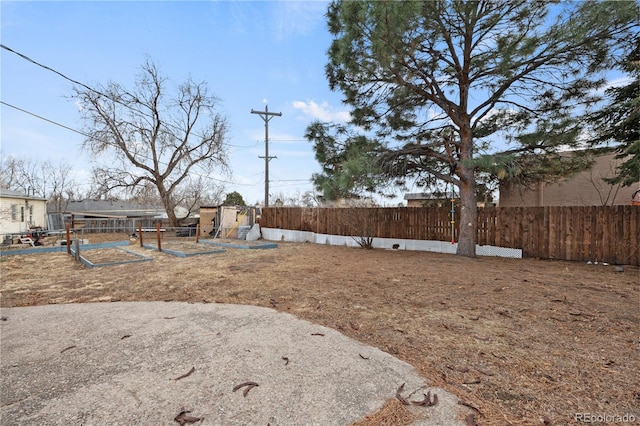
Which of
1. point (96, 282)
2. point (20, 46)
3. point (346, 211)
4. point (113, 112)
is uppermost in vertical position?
point (113, 112)

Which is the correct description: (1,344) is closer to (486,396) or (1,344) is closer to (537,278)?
(486,396)

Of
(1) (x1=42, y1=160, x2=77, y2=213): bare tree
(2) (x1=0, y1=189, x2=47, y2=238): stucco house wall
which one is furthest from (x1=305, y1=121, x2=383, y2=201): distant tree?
(1) (x1=42, y1=160, x2=77, y2=213): bare tree

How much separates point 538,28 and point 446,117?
2.69 metres

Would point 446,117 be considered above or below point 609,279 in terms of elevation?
above

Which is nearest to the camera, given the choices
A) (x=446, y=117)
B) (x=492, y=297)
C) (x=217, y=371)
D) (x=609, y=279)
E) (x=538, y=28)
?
(x=217, y=371)

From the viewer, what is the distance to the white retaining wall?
8.33 metres

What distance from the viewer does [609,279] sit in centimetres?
519

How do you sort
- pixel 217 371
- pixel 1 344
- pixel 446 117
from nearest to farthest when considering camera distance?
pixel 217 371 < pixel 1 344 < pixel 446 117

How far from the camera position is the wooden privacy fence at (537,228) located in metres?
6.62

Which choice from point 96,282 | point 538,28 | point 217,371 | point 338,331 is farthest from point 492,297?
point 96,282

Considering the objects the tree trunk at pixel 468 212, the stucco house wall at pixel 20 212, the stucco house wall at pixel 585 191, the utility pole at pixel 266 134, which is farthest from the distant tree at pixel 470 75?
the stucco house wall at pixel 20 212

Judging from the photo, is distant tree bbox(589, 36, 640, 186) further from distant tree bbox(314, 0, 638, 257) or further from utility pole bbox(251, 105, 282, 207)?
utility pole bbox(251, 105, 282, 207)

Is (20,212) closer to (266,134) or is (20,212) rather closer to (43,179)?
(43,179)

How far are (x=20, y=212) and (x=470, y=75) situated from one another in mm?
23629
